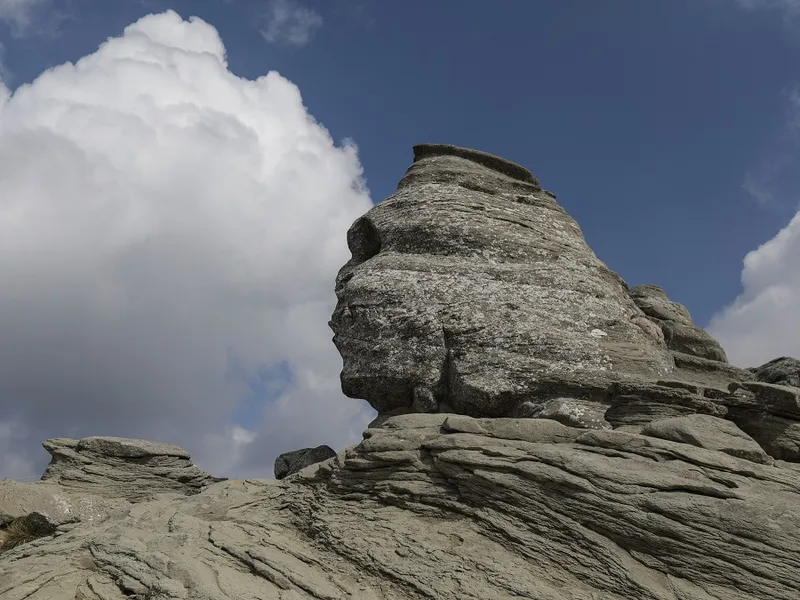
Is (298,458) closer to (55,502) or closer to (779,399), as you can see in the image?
(55,502)

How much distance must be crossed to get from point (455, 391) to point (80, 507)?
13404 mm

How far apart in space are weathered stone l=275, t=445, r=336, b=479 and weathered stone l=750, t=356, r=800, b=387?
1766 centimetres

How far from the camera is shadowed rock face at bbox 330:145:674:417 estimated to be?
20.7 meters

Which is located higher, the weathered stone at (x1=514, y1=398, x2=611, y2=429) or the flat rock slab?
the weathered stone at (x1=514, y1=398, x2=611, y2=429)

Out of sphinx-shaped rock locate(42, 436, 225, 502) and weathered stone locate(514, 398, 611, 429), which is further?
sphinx-shaped rock locate(42, 436, 225, 502)

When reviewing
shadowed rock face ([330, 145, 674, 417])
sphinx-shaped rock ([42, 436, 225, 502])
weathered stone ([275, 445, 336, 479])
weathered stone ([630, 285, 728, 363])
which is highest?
weathered stone ([630, 285, 728, 363])

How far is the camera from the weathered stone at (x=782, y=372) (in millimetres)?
26531

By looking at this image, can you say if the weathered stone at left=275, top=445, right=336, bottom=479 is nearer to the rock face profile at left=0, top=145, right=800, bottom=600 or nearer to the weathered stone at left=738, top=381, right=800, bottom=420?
the rock face profile at left=0, top=145, right=800, bottom=600

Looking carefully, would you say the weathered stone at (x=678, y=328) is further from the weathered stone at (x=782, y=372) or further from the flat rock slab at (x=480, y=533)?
the flat rock slab at (x=480, y=533)

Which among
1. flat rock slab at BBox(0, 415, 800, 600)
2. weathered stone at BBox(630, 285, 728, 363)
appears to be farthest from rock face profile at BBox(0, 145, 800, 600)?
weathered stone at BBox(630, 285, 728, 363)

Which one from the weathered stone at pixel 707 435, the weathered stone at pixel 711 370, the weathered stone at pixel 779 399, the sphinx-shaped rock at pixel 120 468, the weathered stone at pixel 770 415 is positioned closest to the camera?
the weathered stone at pixel 707 435

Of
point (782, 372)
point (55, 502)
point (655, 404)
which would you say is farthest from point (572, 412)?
point (55, 502)

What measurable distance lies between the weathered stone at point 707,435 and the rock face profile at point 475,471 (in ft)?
0.16

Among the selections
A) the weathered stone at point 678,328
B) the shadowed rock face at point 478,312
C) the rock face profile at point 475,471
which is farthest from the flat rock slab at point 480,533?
the weathered stone at point 678,328
